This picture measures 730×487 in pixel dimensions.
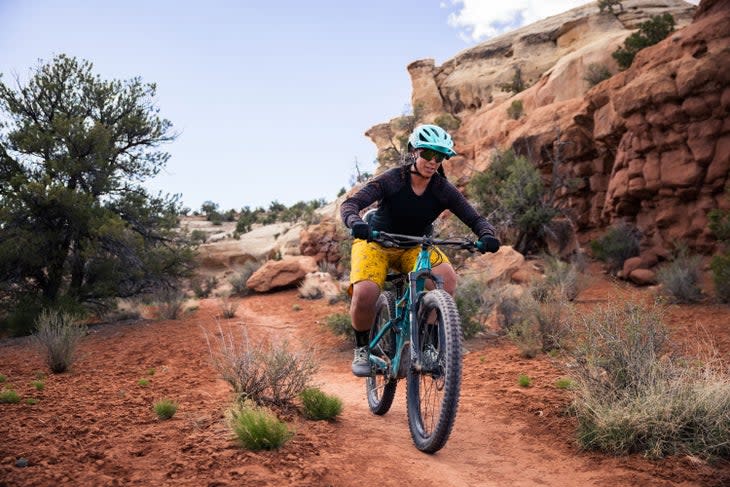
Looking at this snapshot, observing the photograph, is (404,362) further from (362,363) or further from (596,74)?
(596,74)

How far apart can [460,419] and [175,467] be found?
8.75ft

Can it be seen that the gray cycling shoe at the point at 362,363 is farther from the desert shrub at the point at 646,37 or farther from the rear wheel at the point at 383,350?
the desert shrub at the point at 646,37

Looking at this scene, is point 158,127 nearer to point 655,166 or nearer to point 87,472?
point 87,472

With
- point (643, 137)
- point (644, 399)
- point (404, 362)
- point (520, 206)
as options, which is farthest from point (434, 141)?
point (520, 206)

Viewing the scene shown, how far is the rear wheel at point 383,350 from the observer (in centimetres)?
432

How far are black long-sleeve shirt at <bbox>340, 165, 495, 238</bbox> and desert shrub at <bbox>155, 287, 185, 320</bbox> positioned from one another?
11171 mm

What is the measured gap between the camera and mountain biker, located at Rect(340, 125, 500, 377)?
4.23m

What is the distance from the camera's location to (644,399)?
11.9 ft

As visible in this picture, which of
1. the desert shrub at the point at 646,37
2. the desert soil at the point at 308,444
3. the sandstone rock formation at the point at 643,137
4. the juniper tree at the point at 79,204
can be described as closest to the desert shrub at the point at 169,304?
the juniper tree at the point at 79,204

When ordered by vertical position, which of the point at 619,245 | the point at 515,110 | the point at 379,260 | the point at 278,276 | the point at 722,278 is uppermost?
the point at 515,110

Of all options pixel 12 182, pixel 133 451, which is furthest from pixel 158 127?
pixel 133 451

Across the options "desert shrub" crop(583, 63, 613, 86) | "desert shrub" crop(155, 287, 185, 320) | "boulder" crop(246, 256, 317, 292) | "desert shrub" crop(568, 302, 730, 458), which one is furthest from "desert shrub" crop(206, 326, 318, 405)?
"desert shrub" crop(583, 63, 613, 86)

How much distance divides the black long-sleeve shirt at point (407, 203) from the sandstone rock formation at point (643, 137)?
13.3 m

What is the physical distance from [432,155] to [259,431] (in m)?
2.48
